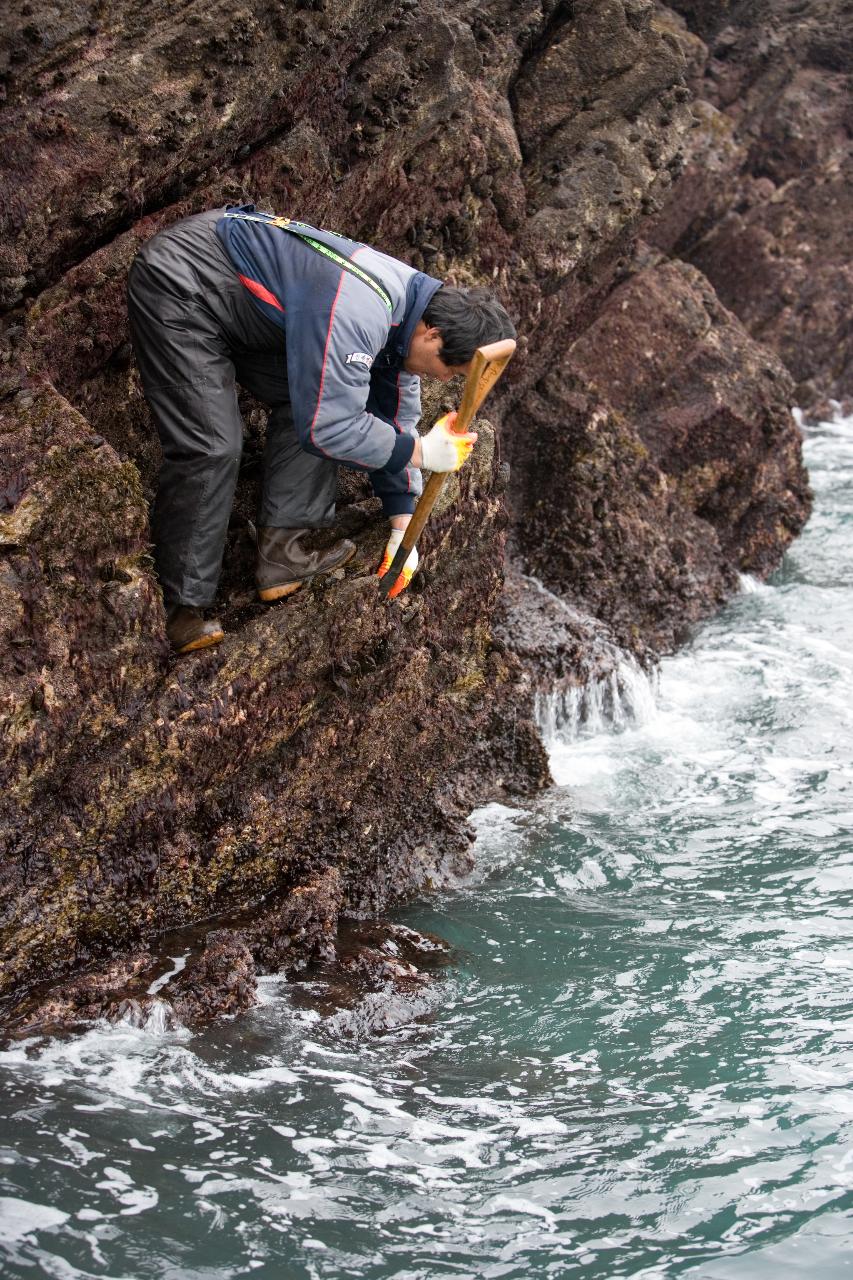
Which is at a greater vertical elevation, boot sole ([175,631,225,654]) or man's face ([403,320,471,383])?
man's face ([403,320,471,383])

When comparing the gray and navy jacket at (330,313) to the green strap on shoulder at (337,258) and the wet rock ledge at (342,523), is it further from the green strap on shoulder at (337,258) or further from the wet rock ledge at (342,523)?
the wet rock ledge at (342,523)

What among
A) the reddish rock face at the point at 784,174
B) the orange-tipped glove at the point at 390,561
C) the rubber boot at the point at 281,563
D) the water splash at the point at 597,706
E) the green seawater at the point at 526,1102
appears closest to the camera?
the green seawater at the point at 526,1102

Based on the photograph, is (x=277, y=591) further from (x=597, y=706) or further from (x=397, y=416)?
(x=597, y=706)

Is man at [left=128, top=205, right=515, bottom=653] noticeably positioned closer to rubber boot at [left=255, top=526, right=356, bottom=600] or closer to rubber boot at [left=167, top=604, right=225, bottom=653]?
rubber boot at [left=167, top=604, right=225, bottom=653]

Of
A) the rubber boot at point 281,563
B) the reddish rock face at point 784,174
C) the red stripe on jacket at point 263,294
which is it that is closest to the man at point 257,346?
the red stripe on jacket at point 263,294

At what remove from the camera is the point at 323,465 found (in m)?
5.45

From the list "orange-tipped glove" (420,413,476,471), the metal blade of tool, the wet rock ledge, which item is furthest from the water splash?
"orange-tipped glove" (420,413,476,471)

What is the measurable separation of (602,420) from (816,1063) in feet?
18.1

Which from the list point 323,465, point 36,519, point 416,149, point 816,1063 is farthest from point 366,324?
point 816,1063

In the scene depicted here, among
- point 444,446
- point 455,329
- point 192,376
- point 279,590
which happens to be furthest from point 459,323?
point 279,590

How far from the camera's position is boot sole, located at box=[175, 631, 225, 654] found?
16.7ft

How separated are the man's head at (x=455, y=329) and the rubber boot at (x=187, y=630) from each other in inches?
57.1

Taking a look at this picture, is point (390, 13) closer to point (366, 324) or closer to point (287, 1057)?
point (366, 324)

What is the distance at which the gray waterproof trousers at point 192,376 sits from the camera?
16.0 feet
